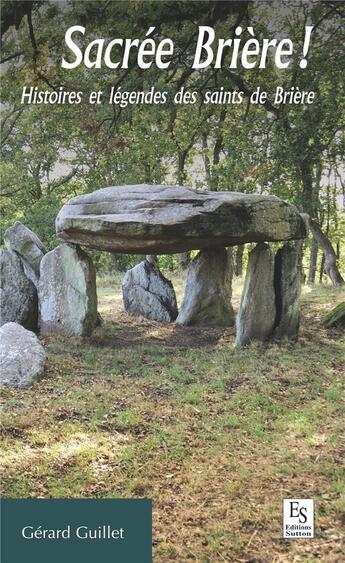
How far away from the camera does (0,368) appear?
25.4ft

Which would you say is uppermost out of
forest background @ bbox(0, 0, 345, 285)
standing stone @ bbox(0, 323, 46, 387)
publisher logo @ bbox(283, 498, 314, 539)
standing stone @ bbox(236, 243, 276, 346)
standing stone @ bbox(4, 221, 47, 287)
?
forest background @ bbox(0, 0, 345, 285)

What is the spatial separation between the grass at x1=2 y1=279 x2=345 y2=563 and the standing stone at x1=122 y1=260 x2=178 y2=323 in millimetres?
3240

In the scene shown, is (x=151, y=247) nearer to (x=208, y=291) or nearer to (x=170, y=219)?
(x=170, y=219)

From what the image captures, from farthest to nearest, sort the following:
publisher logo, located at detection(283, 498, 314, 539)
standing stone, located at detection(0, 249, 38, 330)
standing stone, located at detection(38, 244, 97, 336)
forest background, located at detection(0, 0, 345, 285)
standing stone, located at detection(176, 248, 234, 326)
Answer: standing stone, located at detection(176, 248, 234, 326)
standing stone, located at detection(0, 249, 38, 330)
standing stone, located at detection(38, 244, 97, 336)
forest background, located at detection(0, 0, 345, 285)
publisher logo, located at detection(283, 498, 314, 539)

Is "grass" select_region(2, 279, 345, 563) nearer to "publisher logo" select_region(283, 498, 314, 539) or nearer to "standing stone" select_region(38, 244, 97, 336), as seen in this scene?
"publisher logo" select_region(283, 498, 314, 539)

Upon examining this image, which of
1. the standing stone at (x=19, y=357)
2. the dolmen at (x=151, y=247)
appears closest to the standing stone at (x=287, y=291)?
the dolmen at (x=151, y=247)

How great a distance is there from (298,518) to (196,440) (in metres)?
1.78

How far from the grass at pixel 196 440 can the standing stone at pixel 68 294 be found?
0.87 meters

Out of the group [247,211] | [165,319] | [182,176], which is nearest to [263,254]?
[247,211]

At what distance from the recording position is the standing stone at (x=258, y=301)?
411 inches

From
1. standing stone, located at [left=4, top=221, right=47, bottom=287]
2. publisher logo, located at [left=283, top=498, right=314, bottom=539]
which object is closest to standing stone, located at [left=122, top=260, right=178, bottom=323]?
standing stone, located at [left=4, top=221, right=47, bottom=287]

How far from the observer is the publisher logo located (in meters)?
4.59

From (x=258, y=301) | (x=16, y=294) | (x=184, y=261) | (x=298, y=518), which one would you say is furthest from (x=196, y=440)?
(x=184, y=261)

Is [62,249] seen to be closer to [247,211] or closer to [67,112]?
[247,211]
